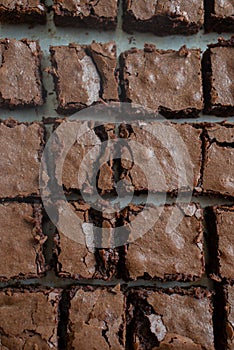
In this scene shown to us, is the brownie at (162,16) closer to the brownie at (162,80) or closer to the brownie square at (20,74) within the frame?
the brownie at (162,80)

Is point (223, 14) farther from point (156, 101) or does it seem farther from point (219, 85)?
point (156, 101)

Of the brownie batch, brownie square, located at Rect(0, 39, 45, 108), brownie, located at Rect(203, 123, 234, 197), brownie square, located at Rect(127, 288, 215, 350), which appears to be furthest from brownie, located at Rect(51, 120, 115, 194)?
brownie square, located at Rect(127, 288, 215, 350)

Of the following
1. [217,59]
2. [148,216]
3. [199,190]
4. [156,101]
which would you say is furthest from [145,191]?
[217,59]

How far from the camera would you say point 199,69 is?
274cm

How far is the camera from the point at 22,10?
269 centimetres

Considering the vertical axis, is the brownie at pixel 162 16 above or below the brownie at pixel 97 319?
above

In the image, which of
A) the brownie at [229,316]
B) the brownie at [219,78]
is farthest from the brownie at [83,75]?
the brownie at [229,316]

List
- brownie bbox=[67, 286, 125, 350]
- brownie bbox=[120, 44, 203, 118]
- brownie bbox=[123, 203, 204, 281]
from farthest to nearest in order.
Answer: brownie bbox=[120, 44, 203, 118] → brownie bbox=[123, 203, 204, 281] → brownie bbox=[67, 286, 125, 350]

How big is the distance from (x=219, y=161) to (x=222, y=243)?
478 millimetres

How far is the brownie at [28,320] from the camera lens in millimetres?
2471

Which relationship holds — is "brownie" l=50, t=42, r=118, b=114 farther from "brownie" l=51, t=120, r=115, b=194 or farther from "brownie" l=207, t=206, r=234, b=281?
"brownie" l=207, t=206, r=234, b=281

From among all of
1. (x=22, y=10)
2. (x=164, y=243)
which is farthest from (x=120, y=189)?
(x=22, y=10)

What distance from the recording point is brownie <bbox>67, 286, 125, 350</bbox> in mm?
2469

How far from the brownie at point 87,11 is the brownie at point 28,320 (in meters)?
1.61
